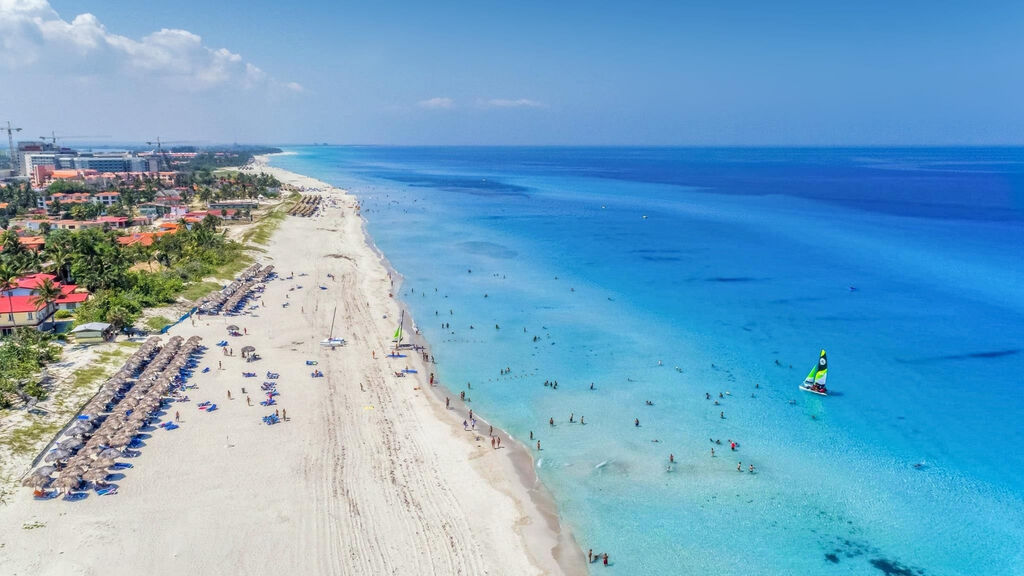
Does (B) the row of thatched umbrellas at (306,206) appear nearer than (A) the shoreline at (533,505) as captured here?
No

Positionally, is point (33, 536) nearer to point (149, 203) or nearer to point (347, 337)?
point (347, 337)

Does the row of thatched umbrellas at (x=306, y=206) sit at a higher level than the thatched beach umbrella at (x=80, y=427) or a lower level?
higher

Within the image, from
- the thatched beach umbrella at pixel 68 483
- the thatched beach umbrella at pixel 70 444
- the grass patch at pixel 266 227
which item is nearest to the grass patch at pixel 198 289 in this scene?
the grass patch at pixel 266 227

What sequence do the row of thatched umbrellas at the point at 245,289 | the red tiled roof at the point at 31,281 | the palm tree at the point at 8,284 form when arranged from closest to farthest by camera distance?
the palm tree at the point at 8,284 < the red tiled roof at the point at 31,281 < the row of thatched umbrellas at the point at 245,289

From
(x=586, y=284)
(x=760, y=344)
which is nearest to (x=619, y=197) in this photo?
(x=586, y=284)

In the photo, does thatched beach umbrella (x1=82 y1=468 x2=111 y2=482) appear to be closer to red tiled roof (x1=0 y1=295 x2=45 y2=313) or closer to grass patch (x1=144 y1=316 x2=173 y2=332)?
grass patch (x1=144 y1=316 x2=173 y2=332)

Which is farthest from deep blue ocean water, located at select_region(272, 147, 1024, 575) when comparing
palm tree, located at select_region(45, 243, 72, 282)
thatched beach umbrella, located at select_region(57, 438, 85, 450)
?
palm tree, located at select_region(45, 243, 72, 282)

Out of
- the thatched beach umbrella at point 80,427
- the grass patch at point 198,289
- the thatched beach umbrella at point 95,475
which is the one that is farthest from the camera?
the grass patch at point 198,289

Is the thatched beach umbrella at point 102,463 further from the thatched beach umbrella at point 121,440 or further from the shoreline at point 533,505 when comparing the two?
the shoreline at point 533,505
